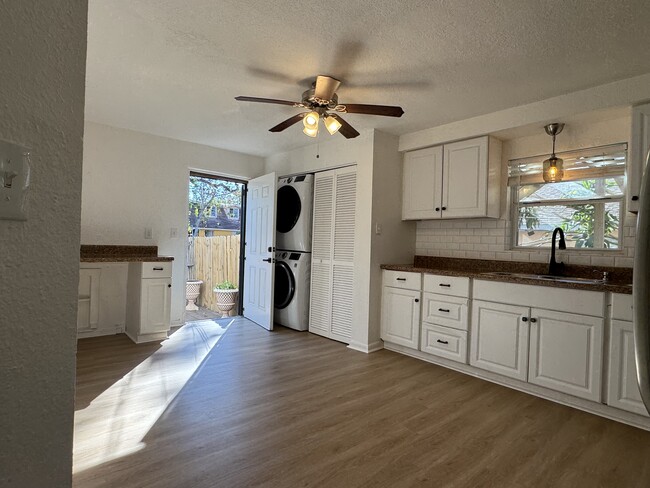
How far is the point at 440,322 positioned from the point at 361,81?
210cm

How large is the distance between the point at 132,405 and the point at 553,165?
3590 millimetres

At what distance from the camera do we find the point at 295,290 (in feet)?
14.2

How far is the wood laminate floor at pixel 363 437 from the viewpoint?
1.64 meters

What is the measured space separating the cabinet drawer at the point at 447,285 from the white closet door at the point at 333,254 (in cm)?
83

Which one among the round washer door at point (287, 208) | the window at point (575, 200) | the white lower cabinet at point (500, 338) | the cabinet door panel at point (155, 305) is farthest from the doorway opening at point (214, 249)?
the window at point (575, 200)

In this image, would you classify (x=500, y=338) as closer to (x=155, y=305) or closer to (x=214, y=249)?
(x=155, y=305)

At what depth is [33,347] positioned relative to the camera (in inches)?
20.7

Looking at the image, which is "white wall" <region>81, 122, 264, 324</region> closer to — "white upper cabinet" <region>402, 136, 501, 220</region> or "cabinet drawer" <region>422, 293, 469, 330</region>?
"white upper cabinet" <region>402, 136, 501, 220</region>

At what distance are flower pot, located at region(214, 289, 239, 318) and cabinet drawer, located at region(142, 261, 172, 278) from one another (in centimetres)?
167

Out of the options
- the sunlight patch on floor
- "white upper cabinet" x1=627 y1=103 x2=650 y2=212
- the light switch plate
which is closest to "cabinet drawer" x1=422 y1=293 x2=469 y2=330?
"white upper cabinet" x1=627 y1=103 x2=650 y2=212

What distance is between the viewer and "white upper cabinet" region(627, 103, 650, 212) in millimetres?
2355

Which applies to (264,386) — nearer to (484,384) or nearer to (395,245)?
(484,384)

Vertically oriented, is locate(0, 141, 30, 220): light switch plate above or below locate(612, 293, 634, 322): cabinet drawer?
above

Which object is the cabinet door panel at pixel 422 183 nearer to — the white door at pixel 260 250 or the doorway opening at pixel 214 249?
the white door at pixel 260 250
